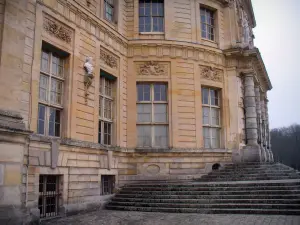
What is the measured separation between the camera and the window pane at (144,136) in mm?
16422

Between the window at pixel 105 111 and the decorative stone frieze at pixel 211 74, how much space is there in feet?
15.8

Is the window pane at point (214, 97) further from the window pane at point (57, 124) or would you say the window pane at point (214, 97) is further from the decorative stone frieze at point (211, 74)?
the window pane at point (57, 124)

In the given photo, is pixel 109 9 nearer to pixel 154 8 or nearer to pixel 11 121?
pixel 154 8

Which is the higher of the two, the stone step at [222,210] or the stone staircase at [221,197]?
the stone staircase at [221,197]

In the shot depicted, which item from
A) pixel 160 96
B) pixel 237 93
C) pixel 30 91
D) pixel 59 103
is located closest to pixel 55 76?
pixel 59 103

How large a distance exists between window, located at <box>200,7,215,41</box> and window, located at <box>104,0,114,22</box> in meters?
5.00

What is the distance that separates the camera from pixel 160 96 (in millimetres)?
16828

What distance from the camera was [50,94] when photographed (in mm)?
11867

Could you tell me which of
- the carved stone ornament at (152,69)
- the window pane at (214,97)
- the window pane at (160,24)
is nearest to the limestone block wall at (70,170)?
the carved stone ornament at (152,69)

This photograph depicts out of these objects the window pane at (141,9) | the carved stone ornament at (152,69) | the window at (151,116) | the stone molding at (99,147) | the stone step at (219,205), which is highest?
the window pane at (141,9)

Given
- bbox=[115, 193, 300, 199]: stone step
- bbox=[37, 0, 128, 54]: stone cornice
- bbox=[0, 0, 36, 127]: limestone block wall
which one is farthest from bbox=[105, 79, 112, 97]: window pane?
bbox=[0, 0, 36, 127]: limestone block wall

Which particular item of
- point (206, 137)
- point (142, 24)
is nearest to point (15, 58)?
point (142, 24)

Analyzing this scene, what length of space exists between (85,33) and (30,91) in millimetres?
4050

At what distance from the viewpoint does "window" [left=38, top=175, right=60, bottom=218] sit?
10.8 m
